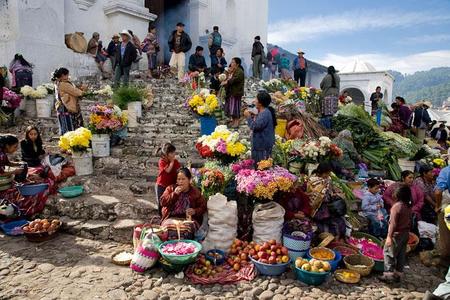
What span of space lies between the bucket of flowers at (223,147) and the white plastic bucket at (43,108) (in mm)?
5493

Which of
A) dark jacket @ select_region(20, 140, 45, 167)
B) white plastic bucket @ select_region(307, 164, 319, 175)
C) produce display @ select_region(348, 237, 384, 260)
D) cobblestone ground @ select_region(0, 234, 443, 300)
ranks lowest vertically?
cobblestone ground @ select_region(0, 234, 443, 300)

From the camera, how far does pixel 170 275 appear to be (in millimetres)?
4242

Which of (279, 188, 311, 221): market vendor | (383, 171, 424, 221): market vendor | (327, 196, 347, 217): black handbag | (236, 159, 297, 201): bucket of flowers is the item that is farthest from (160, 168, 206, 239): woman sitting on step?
(383, 171, 424, 221): market vendor

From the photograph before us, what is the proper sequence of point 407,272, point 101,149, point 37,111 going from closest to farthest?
point 407,272
point 101,149
point 37,111

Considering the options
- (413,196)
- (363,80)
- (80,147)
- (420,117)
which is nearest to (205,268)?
(80,147)

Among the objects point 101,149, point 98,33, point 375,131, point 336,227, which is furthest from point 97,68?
point 336,227

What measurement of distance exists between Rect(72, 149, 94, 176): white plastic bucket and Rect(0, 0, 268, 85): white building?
18.0ft

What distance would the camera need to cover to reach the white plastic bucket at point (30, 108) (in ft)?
29.9

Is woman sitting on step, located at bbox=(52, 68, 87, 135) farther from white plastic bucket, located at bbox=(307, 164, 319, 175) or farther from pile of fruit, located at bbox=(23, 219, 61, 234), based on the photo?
white plastic bucket, located at bbox=(307, 164, 319, 175)

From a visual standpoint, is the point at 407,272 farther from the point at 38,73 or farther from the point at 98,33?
the point at 98,33

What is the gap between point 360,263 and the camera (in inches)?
178

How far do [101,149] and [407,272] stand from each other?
5.59 meters

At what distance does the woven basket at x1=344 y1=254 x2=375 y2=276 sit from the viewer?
432 cm

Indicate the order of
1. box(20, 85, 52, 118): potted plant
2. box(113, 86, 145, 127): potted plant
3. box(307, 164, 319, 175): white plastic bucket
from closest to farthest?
1. box(307, 164, 319, 175): white plastic bucket
2. box(113, 86, 145, 127): potted plant
3. box(20, 85, 52, 118): potted plant
